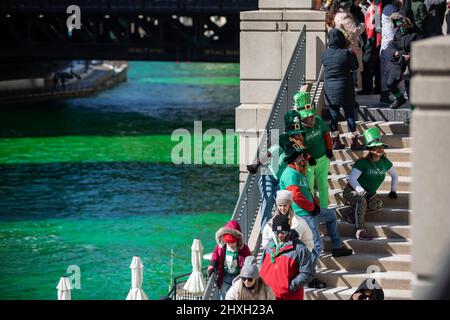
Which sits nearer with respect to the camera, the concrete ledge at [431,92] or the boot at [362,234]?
the concrete ledge at [431,92]

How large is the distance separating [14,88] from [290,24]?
50781mm

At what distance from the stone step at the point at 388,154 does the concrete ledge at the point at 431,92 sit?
340 inches

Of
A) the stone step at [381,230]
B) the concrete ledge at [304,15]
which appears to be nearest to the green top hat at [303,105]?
the stone step at [381,230]

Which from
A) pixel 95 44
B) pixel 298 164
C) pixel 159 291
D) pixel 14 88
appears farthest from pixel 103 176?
pixel 298 164

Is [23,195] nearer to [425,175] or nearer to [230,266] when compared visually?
[230,266]

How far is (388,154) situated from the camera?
15383 millimetres

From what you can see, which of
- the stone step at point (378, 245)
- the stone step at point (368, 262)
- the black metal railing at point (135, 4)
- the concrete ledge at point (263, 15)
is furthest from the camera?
the black metal railing at point (135, 4)

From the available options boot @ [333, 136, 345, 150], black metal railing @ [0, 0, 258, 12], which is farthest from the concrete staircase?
black metal railing @ [0, 0, 258, 12]

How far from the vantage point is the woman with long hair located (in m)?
10.7

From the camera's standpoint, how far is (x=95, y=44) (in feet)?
177

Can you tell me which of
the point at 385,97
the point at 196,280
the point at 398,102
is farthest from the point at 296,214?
the point at 196,280

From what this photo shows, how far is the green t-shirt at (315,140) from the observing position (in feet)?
45.5

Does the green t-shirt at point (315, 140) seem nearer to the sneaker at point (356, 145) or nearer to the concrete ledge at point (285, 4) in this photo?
the sneaker at point (356, 145)

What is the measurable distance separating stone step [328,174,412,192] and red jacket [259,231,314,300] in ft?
9.99
